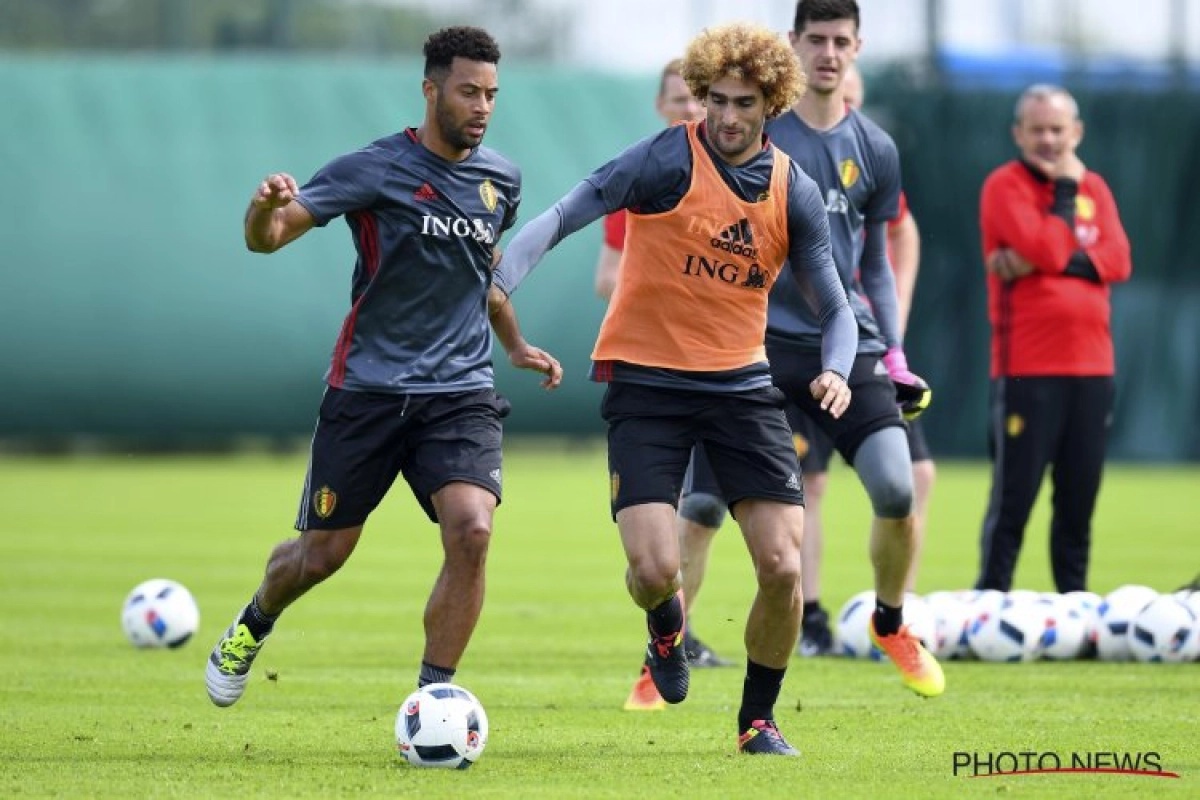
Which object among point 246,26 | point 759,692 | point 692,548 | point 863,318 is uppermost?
point 863,318

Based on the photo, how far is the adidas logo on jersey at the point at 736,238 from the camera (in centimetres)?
720

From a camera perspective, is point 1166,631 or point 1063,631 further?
point 1063,631

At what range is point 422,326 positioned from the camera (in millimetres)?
7551

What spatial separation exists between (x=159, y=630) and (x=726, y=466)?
4.02m

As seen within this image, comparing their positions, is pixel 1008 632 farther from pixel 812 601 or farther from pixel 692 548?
pixel 692 548

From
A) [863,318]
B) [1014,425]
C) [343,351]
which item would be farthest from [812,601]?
[343,351]

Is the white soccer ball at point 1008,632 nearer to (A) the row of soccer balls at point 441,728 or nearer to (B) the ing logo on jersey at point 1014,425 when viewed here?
(B) the ing logo on jersey at point 1014,425

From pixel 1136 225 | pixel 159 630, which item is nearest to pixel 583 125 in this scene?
pixel 1136 225

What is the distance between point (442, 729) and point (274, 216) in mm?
1783

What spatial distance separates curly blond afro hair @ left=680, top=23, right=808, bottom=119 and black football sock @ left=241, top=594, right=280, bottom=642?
2.46 m

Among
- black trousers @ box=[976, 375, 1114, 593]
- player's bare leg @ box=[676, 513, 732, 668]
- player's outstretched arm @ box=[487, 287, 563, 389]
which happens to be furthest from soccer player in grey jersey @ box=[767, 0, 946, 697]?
black trousers @ box=[976, 375, 1114, 593]

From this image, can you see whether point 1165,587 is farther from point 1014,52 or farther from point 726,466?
point 1014,52

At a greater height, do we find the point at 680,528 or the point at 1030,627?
the point at 680,528

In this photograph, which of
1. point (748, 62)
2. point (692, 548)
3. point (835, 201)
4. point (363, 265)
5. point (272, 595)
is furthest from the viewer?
point (692, 548)
